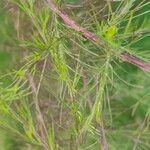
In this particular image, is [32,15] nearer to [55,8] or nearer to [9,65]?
[55,8]

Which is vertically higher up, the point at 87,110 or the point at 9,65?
the point at 9,65

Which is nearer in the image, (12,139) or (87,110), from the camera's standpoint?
(87,110)

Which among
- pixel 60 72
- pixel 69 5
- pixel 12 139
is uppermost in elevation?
pixel 69 5

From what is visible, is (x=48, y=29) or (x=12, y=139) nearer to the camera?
(x=48, y=29)

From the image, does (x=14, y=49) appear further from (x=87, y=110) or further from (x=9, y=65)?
(x=87, y=110)

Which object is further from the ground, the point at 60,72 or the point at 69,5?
the point at 69,5

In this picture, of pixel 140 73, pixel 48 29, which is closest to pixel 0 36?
pixel 48 29

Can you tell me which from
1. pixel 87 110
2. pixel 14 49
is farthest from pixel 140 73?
pixel 14 49

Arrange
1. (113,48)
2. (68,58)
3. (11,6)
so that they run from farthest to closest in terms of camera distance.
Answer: (11,6) → (68,58) → (113,48)

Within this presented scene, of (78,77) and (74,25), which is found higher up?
(74,25)

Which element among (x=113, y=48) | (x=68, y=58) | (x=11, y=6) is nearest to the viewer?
(x=113, y=48)
